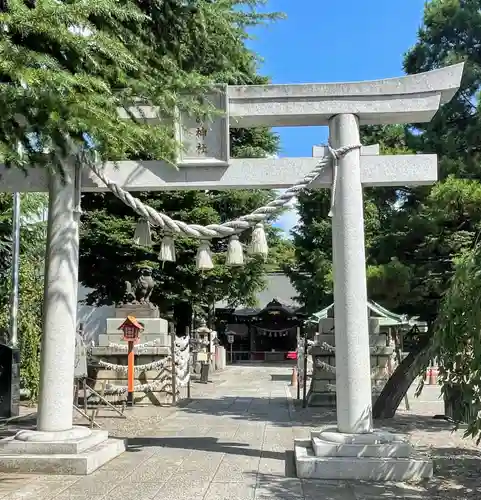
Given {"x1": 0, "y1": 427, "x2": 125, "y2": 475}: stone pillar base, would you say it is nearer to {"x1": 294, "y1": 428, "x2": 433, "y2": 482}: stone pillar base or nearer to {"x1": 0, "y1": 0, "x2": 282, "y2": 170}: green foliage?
{"x1": 294, "y1": 428, "x2": 433, "y2": 482}: stone pillar base

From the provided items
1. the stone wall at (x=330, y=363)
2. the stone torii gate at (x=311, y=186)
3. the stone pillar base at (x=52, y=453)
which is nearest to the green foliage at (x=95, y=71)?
the stone torii gate at (x=311, y=186)

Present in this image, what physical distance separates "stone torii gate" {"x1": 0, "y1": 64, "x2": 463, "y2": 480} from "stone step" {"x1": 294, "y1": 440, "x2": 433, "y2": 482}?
1 centimetres

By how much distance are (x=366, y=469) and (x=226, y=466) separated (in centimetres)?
165

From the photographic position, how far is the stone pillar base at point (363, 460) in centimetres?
628

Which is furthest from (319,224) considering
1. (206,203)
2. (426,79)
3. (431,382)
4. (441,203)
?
(426,79)

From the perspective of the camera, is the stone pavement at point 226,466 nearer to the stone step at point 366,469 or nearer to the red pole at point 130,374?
→ the stone step at point 366,469

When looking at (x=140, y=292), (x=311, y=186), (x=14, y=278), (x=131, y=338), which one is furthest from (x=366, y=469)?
(x=140, y=292)

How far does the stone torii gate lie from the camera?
6488mm

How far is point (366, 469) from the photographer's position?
6285 millimetres

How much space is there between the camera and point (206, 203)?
917 inches

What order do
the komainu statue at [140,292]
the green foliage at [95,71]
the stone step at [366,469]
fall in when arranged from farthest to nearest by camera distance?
the komainu statue at [140,292], the stone step at [366,469], the green foliage at [95,71]

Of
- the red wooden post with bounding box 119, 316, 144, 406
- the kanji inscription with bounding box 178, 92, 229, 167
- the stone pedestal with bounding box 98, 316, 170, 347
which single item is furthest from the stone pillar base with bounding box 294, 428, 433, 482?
the stone pedestal with bounding box 98, 316, 170, 347

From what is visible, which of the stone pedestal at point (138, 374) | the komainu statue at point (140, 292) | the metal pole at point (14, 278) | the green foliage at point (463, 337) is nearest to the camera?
the green foliage at point (463, 337)

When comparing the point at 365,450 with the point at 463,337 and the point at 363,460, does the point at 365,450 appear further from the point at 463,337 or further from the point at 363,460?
the point at 463,337
